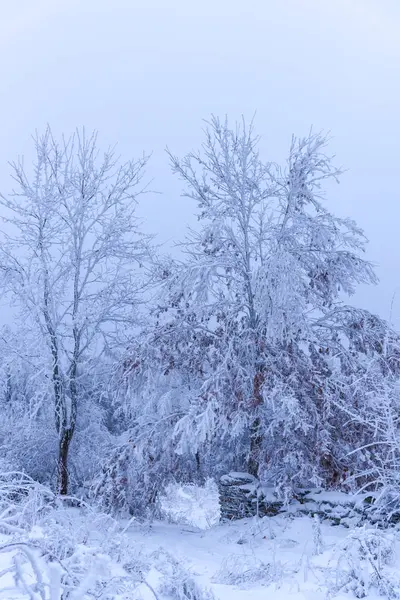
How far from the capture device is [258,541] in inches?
358

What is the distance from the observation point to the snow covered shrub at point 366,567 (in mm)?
4719

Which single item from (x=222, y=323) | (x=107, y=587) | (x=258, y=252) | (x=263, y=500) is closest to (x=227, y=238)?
(x=258, y=252)

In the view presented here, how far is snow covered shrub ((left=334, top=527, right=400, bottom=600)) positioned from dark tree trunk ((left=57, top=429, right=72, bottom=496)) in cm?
890

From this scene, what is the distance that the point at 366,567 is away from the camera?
195 inches

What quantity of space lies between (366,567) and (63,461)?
958 centimetres

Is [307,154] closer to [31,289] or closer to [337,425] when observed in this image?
[337,425]

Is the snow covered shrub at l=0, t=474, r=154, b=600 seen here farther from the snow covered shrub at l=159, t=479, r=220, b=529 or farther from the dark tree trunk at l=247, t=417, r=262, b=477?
the snow covered shrub at l=159, t=479, r=220, b=529

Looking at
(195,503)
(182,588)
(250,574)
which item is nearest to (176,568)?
(182,588)

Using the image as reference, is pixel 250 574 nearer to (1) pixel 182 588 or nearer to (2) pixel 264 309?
(1) pixel 182 588

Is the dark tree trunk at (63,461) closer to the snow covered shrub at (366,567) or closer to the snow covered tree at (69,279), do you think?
the snow covered tree at (69,279)

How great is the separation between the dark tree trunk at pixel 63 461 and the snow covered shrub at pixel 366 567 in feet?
29.2

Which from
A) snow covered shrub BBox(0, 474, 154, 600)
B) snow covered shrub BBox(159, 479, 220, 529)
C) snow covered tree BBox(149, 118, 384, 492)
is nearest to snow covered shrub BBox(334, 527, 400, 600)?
snow covered shrub BBox(0, 474, 154, 600)

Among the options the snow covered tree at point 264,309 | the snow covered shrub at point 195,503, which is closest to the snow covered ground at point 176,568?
the snow covered tree at point 264,309

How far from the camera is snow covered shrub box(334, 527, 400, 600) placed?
4719 mm
